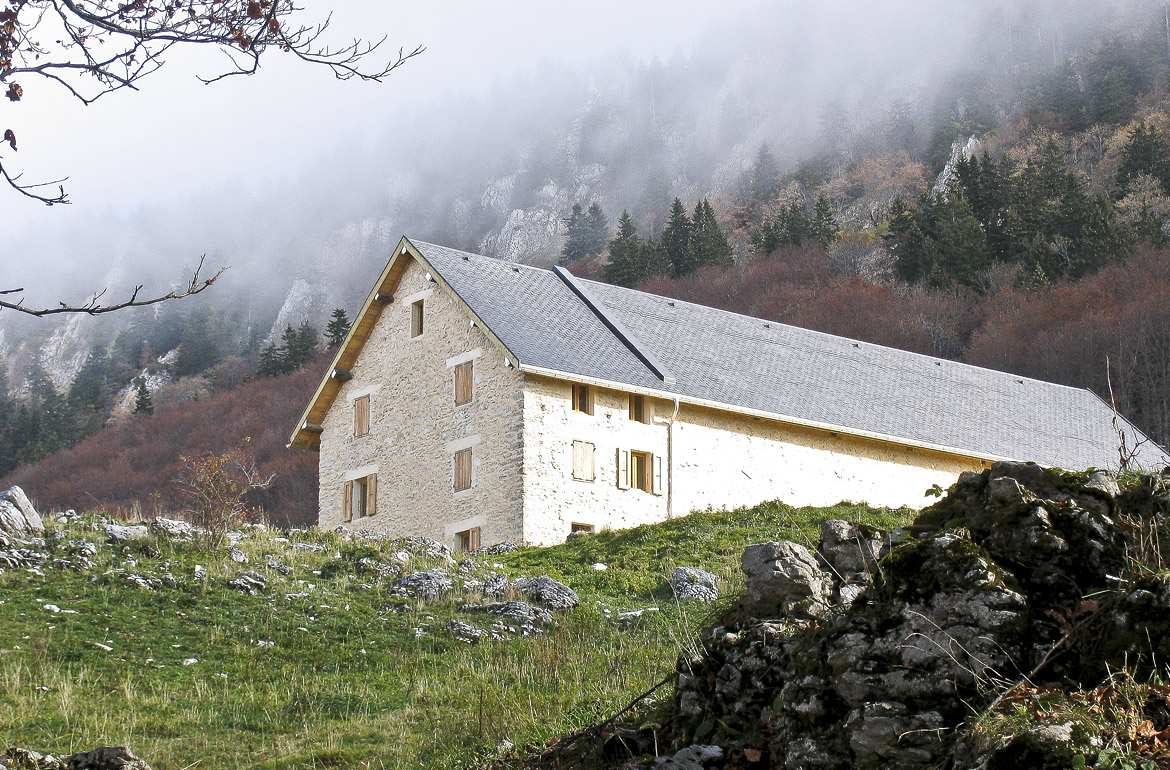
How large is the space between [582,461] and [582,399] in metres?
1.53

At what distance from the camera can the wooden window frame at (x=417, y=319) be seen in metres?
32.8

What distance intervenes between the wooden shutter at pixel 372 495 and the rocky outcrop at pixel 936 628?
2481 cm

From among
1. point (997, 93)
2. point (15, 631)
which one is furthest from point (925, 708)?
point (997, 93)

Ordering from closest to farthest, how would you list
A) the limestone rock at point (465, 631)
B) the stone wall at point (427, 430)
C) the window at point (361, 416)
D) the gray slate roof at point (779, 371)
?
the limestone rock at point (465, 631) → the stone wall at point (427, 430) → the gray slate roof at point (779, 371) → the window at point (361, 416)

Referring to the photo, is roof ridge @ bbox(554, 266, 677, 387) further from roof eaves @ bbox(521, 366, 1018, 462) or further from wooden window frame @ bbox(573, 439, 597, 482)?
wooden window frame @ bbox(573, 439, 597, 482)

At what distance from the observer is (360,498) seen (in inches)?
1318

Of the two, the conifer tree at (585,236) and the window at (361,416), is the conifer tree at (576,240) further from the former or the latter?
the window at (361,416)

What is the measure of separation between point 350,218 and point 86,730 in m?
163

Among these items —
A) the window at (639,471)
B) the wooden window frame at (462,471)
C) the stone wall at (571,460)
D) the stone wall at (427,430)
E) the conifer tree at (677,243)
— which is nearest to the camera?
the stone wall at (571,460)

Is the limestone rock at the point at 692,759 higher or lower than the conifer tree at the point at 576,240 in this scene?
lower

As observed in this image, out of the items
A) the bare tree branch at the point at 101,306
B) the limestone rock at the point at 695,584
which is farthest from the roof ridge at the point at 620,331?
the bare tree branch at the point at 101,306

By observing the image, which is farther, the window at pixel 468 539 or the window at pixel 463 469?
the window at pixel 463 469

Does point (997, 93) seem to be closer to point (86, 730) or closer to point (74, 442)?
point (74, 442)

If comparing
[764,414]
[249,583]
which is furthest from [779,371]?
[249,583]
